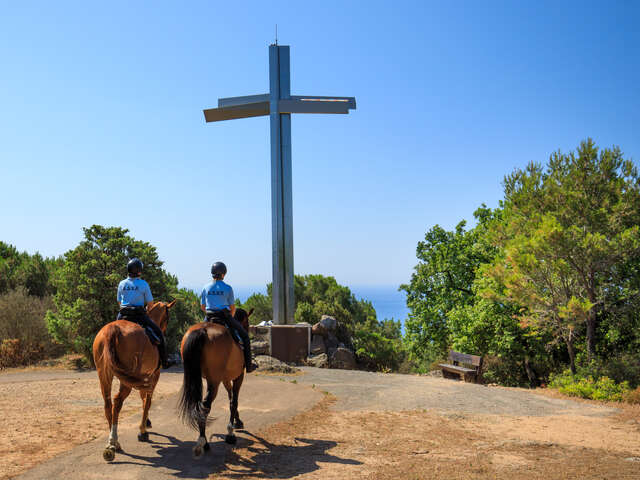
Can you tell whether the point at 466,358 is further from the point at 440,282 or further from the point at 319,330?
the point at 440,282

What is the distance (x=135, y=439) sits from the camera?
24.5 feet

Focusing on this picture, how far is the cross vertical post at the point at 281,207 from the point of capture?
17.7 meters

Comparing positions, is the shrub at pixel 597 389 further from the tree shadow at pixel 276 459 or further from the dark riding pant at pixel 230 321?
the dark riding pant at pixel 230 321

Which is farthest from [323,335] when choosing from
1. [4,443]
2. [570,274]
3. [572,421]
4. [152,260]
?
[4,443]

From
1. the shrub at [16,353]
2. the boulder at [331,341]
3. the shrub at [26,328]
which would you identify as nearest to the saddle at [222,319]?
the boulder at [331,341]

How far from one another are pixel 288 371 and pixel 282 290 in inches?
138

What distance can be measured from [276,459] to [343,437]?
1543mm

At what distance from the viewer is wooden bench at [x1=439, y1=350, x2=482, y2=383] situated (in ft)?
52.1

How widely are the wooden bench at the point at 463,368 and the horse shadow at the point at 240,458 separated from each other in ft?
32.0

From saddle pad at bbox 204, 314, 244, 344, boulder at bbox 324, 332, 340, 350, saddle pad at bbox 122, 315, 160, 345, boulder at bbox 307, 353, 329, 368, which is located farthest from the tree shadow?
boulder at bbox 324, 332, 340, 350

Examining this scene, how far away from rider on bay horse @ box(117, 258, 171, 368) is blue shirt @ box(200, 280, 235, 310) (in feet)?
2.80

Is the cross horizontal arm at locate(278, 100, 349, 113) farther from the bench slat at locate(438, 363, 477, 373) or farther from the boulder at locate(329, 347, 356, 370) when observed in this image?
the bench slat at locate(438, 363, 477, 373)

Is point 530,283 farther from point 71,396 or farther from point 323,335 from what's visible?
point 71,396

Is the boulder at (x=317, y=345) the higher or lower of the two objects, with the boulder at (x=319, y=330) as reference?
lower
